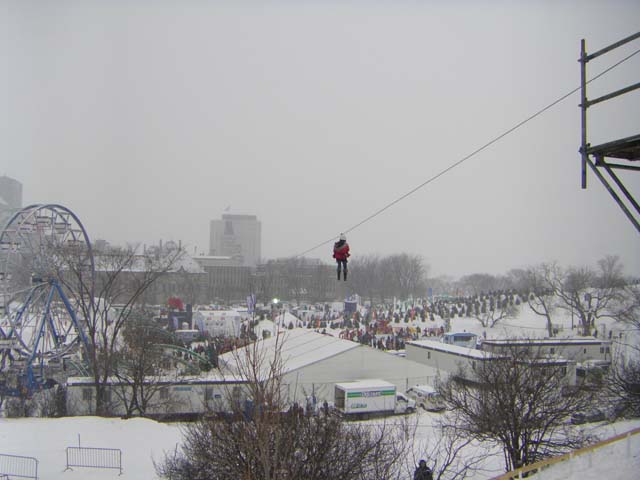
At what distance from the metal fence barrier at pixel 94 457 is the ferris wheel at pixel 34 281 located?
453 inches

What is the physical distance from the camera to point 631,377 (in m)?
16.4

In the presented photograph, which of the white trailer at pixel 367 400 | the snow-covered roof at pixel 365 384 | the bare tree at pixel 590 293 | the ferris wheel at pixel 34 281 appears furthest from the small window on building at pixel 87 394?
the bare tree at pixel 590 293

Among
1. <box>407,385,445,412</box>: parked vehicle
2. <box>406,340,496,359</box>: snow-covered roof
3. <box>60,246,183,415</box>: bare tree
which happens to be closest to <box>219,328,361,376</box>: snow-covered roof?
<box>407,385,445,412</box>: parked vehicle

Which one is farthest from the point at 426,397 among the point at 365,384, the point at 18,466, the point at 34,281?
the point at 34,281

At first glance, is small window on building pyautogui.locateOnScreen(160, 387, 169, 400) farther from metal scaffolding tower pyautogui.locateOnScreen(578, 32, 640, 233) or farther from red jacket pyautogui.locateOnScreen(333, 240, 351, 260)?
metal scaffolding tower pyautogui.locateOnScreen(578, 32, 640, 233)

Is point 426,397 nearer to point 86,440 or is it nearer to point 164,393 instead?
point 164,393

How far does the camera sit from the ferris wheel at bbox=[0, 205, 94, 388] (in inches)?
931

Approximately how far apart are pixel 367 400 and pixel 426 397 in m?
3.34

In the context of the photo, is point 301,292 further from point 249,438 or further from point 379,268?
point 249,438

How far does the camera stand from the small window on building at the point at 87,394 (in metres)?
19.0

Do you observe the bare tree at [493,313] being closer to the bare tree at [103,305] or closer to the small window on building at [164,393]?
the bare tree at [103,305]

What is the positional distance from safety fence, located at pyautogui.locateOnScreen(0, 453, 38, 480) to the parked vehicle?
14371 millimetres

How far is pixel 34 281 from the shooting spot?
24.2 meters

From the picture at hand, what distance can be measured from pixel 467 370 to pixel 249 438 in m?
19.5
